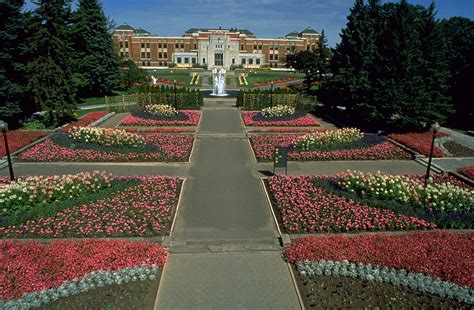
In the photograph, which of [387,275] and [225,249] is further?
[225,249]

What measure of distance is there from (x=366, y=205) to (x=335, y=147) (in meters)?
7.45

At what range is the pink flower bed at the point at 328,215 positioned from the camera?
11289 millimetres

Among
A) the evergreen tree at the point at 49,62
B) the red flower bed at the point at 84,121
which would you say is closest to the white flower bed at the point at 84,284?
the red flower bed at the point at 84,121

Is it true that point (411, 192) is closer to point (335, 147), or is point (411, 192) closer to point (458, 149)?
point (335, 147)

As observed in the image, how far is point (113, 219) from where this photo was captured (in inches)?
451

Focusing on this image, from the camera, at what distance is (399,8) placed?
23391mm

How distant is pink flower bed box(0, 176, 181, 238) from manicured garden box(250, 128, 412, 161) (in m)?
7.08

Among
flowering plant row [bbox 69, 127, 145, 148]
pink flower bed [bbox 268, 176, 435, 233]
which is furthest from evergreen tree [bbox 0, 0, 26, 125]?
pink flower bed [bbox 268, 176, 435, 233]

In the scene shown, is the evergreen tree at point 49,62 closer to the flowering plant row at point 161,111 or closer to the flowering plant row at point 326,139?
the flowering plant row at point 161,111

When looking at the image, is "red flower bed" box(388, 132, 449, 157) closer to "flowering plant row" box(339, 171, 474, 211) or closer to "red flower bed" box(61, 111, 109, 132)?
"flowering plant row" box(339, 171, 474, 211)

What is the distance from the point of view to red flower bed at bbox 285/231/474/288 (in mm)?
8812

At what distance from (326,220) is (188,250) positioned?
452cm

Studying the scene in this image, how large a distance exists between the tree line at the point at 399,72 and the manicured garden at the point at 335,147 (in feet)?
11.5

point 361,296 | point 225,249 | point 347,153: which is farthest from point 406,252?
point 347,153
